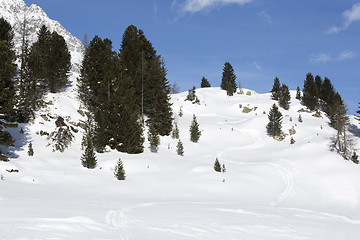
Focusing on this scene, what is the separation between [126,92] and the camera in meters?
25.5

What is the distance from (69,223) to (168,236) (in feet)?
8.51

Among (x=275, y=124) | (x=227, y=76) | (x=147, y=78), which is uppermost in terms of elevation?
(x=227, y=76)

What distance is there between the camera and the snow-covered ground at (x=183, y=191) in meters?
6.50

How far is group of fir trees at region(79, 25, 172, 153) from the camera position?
894 inches

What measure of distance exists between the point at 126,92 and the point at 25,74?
993 cm

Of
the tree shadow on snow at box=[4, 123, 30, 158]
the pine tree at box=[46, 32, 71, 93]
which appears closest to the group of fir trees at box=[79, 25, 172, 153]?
the pine tree at box=[46, 32, 71, 93]

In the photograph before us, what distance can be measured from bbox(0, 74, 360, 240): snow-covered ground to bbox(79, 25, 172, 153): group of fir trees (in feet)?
6.50

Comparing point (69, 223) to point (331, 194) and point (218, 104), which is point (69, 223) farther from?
point (218, 104)

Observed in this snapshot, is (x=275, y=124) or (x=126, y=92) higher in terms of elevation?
(x=126, y=92)

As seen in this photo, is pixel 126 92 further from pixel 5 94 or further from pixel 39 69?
pixel 5 94

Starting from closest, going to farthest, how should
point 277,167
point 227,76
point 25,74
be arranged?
1. point 25,74
2. point 277,167
3. point 227,76

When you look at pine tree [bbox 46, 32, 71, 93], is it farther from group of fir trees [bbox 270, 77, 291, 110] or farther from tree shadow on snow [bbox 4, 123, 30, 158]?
group of fir trees [bbox 270, 77, 291, 110]

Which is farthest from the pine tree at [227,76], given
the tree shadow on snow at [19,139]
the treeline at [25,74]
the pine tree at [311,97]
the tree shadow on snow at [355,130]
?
the tree shadow on snow at [19,139]

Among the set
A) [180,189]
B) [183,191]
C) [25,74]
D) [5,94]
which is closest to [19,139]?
[5,94]
